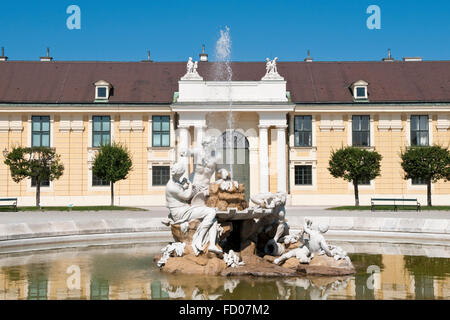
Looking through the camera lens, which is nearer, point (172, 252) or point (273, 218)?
point (172, 252)

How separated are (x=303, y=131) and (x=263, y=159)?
13.5 ft

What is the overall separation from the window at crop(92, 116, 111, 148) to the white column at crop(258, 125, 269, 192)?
1196 cm

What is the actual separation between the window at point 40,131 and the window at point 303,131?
19.5 meters

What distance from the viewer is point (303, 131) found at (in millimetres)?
40750

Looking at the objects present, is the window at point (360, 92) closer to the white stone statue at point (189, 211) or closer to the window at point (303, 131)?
the window at point (303, 131)

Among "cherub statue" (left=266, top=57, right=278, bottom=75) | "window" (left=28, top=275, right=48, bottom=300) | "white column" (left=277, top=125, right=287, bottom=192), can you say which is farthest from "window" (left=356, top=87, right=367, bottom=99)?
"window" (left=28, top=275, right=48, bottom=300)

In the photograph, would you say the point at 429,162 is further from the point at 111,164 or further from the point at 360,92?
the point at 111,164

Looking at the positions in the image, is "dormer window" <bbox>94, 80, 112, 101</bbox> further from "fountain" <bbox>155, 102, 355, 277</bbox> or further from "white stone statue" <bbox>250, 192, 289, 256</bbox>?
"white stone statue" <bbox>250, 192, 289, 256</bbox>

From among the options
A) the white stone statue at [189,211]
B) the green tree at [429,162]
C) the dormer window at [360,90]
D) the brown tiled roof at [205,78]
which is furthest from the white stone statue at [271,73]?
the white stone statue at [189,211]

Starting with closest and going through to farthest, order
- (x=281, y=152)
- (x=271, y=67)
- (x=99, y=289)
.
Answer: (x=99, y=289) < (x=281, y=152) < (x=271, y=67)

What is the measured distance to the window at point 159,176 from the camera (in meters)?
40.6

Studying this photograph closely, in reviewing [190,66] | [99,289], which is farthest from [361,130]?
[99,289]

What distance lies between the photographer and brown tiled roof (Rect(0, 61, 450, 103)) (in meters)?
40.6
